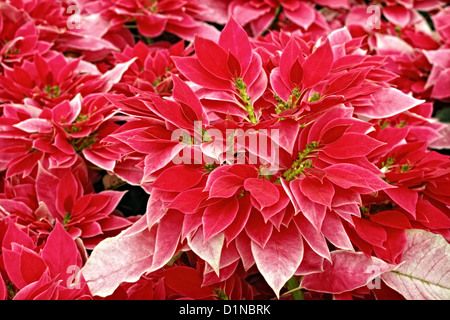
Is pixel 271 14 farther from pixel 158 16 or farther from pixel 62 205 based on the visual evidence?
pixel 62 205

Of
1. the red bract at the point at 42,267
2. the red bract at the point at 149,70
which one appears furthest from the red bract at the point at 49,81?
the red bract at the point at 42,267

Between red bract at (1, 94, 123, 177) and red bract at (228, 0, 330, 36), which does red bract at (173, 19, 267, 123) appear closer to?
red bract at (1, 94, 123, 177)

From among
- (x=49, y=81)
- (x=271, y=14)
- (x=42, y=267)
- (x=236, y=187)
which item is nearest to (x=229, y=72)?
(x=236, y=187)

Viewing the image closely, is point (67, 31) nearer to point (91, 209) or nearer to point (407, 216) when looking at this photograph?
point (91, 209)

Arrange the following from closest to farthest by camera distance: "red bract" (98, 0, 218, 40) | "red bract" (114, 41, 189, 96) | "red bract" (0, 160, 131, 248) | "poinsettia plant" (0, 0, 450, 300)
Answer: "poinsettia plant" (0, 0, 450, 300), "red bract" (0, 160, 131, 248), "red bract" (114, 41, 189, 96), "red bract" (98, 0, 218, 40)

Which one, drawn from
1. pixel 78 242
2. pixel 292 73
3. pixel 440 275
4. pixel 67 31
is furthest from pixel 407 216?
pixel 67 31

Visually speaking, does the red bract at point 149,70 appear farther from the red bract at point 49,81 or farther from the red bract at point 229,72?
the red bract at point 229,72

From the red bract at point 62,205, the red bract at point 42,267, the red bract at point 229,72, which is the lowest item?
the red bract at point 62,205

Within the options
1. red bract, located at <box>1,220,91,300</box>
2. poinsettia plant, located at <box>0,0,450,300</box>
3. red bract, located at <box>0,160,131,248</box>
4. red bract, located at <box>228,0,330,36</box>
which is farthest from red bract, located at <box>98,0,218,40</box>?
red bract, located at <box>1,220,91,300</box>

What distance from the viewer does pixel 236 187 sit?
467 mm

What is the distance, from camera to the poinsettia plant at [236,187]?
1.56 ft

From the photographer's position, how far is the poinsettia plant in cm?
47

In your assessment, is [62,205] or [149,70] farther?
[149,70]

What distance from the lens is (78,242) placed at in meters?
0.60
